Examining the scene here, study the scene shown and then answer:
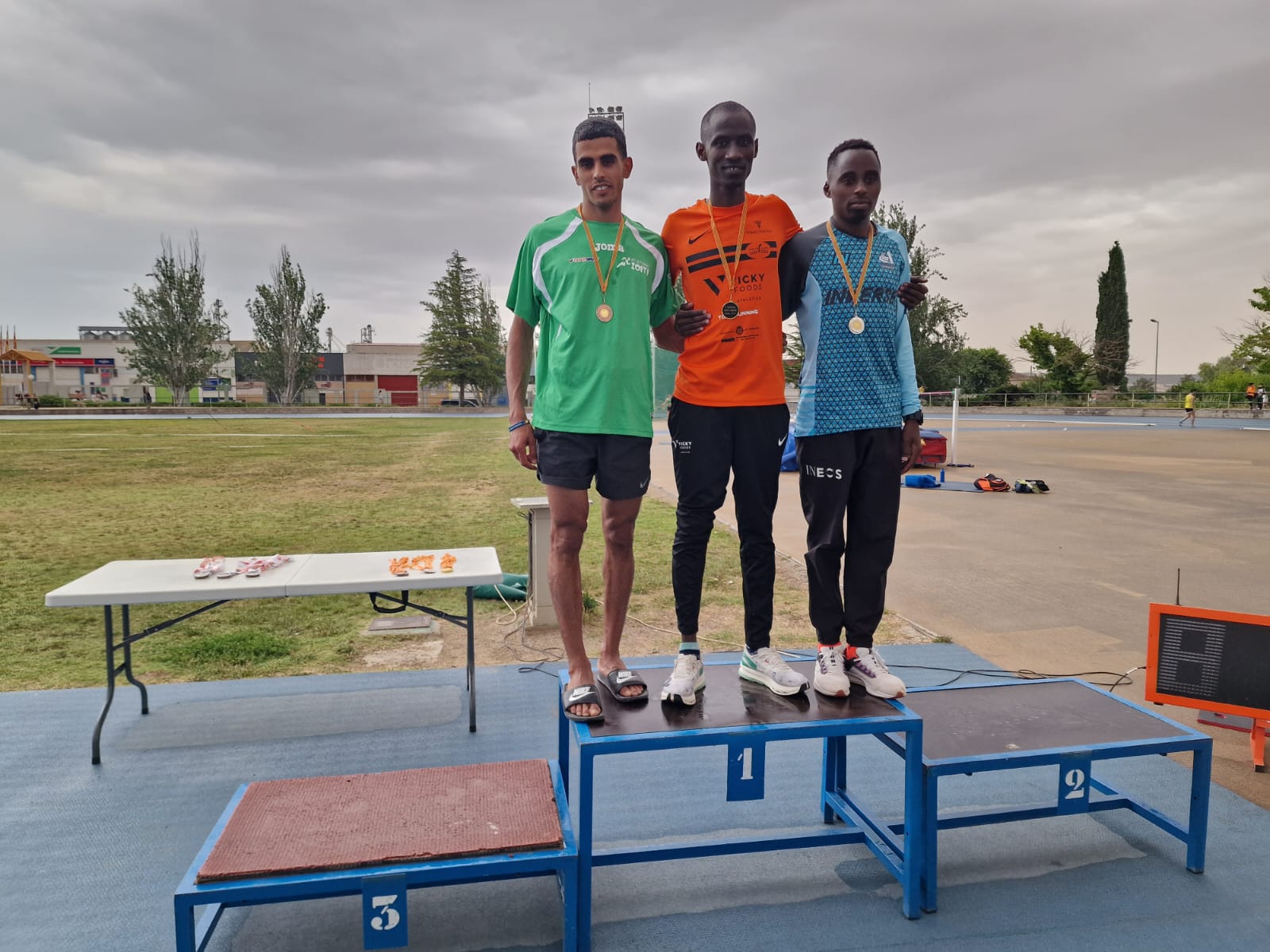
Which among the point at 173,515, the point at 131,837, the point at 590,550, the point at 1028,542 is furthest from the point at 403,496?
the point at 131,837

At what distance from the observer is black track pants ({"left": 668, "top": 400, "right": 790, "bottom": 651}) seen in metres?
2.79

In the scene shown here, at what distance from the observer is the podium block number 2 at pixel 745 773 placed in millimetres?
2537

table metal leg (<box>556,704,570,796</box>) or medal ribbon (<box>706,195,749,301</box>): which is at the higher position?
medal ribbon (<box>706,195,749,301</box>)

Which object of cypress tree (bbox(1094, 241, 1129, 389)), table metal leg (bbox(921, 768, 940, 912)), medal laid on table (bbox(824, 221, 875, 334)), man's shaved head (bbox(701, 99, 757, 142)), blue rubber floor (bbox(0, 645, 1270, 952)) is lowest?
blue rubber floor (bbox(0, 645, 1270, 952))

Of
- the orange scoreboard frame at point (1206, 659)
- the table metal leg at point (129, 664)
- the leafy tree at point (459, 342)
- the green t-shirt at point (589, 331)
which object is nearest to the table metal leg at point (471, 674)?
the green t-shirt at point (589, 331)

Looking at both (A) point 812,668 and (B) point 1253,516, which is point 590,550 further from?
(B) point 1253,516

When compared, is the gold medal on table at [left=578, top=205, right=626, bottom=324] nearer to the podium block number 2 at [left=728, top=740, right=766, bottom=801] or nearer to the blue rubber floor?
the podium block number 2 at [left=728, top=740, right=766, bottom=801]

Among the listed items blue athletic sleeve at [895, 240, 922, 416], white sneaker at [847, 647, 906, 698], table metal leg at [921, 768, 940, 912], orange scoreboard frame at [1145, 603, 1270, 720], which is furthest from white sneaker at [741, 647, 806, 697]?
orange scoreboard frame at [1145, 603, 1270, 720]

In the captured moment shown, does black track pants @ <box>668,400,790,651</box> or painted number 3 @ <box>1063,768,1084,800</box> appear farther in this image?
black track pants @ <box>668,400,790,651</box>

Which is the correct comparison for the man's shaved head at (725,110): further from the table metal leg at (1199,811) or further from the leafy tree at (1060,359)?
the leafy tree at (1060,359)

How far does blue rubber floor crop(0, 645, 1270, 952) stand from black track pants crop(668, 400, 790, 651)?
779 mm

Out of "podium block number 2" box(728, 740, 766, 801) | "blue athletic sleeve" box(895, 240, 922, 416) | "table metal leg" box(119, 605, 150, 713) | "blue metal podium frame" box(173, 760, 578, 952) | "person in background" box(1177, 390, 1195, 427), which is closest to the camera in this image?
"blue metal podium frame" box(173, 760, 578, 952)

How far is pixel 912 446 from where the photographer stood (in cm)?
292

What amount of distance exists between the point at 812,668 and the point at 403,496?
9830 mm
